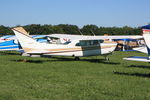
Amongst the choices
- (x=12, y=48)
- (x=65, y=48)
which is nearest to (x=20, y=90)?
(x=65, y=48)

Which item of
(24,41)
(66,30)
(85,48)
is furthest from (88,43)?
(66,30)

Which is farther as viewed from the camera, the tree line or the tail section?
the tree line

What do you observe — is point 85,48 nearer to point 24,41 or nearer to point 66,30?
point 24,41

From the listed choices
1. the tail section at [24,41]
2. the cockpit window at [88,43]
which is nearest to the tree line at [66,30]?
the cockpit window at [88,43]

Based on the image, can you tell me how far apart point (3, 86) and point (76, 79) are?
2.65 meters

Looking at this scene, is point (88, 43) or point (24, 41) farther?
point (88, 43)

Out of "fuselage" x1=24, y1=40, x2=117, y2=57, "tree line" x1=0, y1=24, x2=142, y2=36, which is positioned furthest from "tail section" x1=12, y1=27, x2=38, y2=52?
"tree line" x1=0, y1=24, x2=142, y2=36

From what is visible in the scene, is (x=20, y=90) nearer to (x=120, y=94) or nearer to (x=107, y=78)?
(x=120, y=94)

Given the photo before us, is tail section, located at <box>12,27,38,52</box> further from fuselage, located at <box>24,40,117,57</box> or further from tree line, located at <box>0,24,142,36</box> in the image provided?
tree line, located at <box>0,24,142,36</box>

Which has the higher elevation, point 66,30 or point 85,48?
point 66,30

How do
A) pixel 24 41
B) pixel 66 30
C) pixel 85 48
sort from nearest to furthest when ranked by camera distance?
pixel 24 41 → pixel 85 48 → pixel 66 30

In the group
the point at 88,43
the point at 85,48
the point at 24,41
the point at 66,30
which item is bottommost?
the point at 85,48

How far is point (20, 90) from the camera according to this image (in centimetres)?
712

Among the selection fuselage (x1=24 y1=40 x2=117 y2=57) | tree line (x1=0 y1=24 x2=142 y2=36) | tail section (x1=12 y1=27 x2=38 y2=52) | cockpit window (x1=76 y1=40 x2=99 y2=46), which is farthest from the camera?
tree line (x1=0 y1=24 x2=142 y2=36)
